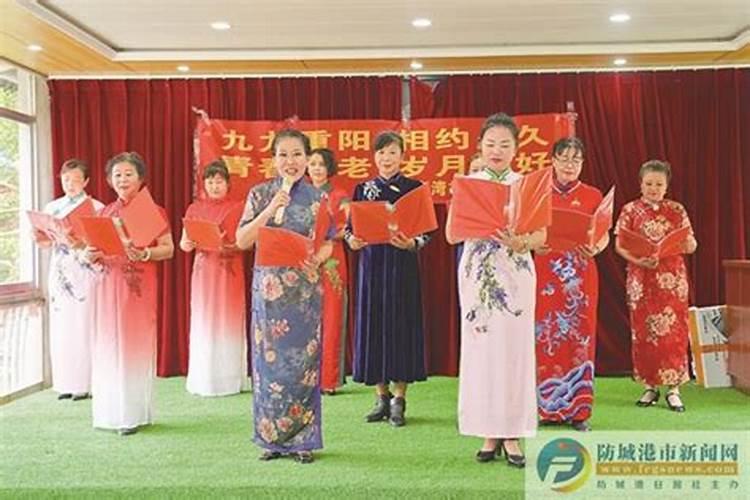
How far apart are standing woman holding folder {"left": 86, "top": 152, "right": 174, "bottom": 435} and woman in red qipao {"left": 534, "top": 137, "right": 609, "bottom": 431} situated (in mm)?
1949

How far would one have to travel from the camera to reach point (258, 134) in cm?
602

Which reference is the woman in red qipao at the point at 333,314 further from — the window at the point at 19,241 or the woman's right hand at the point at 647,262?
the window at the point at 19,241

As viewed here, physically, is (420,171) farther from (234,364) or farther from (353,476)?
(353,476)

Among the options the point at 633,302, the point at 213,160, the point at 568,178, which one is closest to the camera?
the point at 568,178

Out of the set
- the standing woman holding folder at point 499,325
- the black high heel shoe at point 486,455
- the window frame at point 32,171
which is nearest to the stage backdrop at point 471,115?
the window frame at point 32,171

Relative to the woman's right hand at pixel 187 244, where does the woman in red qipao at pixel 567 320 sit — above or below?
below

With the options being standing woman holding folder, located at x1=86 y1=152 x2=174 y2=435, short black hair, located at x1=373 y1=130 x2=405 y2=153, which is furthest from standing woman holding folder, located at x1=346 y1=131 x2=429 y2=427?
standing woman holding folder, located at x1=86 y1=152 x2=174 y2=435

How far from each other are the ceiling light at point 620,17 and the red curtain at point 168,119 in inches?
72.6

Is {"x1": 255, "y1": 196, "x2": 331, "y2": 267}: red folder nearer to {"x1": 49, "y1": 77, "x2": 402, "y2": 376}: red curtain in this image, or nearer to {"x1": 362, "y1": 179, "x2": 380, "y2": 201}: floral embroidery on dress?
{"x1": 362, "y1": 179, "x2": 380, "y2": 201}: floral embroidery on dress

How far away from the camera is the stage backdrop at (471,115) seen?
19.7 ft

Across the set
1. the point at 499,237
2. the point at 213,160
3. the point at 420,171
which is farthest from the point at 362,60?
the point at 499,237

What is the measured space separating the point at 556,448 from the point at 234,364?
2.52 metres

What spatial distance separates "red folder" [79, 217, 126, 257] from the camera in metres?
4.20

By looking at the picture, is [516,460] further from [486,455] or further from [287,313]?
[287,313]
